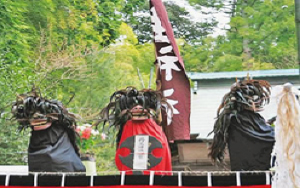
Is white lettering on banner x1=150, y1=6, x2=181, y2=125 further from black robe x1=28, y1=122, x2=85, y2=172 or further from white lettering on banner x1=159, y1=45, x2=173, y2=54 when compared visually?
black robe x1=28, y1=122, x2=85, y2=172

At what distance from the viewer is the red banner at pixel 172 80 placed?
16.4 ft

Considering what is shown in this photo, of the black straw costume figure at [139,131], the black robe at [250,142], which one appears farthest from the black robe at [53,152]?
the black robe at [250,142]

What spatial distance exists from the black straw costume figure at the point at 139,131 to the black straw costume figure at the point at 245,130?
383 mm

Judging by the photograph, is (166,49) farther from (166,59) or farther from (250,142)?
(250,142)

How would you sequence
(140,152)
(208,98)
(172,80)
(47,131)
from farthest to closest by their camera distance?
1. (208,98)
2. (172,80)
3. (47,131)
4. (140,152)

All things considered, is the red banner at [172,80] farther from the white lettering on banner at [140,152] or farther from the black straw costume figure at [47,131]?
the black straw costume figure at [47,131]

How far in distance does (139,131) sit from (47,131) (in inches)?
25.7

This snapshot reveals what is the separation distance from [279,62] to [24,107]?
471 inches

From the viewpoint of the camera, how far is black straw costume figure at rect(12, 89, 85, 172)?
4172 mm

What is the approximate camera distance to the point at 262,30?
16156mm

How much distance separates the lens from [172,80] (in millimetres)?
5273

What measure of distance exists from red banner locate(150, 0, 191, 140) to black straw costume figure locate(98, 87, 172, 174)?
1.79 ft

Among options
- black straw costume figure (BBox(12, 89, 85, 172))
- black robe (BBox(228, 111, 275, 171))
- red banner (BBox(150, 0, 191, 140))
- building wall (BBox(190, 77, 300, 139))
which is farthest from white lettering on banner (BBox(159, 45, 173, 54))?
building wall (BBox(190, 77, 300, 139))

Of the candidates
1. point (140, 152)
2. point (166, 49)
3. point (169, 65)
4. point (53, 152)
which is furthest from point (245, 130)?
point (166, 49)
